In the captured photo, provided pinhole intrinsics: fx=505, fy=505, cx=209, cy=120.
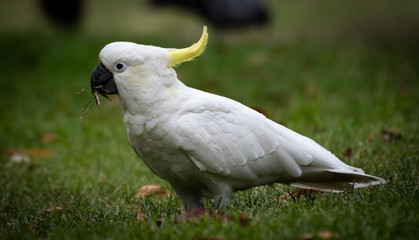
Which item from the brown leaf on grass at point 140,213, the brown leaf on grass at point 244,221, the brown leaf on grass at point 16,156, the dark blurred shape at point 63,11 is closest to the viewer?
the brown leaf on grass at point 244,221

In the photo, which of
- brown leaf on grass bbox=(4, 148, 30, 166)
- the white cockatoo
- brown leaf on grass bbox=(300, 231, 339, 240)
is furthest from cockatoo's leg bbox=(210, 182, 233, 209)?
brown leaf on grass bbox=(4, 148, 30, 166)

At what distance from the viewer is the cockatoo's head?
2723mm

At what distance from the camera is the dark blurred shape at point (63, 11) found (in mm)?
11195


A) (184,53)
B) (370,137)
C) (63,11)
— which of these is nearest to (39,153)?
(184,53)

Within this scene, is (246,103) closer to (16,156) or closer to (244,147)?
(16,156)

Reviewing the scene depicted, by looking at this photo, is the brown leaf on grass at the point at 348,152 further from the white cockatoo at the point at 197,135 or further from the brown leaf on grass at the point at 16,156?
the brown leaf on grass at the point at 16,156

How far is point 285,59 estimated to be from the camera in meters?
8.08

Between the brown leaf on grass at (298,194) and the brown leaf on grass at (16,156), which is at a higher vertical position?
the brown leaf on grass at (298,194)

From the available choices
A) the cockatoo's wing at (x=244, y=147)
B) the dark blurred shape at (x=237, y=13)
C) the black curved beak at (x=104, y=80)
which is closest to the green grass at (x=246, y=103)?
the cockatoo's wing at (x=244, y=147)

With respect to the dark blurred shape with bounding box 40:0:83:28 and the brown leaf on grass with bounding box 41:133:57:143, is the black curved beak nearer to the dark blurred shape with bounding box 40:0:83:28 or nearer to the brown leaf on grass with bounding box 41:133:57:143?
the brown leaf on grass with bounding box 41:133:57:143

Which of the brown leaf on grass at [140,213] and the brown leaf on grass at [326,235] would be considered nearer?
→ the brown leaf on grass at [326,235]

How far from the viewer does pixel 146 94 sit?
107 inches

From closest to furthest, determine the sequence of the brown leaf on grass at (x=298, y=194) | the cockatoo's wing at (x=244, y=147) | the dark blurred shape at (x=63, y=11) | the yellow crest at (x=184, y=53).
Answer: the cockatoo's wing at (x=244, y=147) < the yellow crest at (x=184, y=53) < the brown leaf on grass at (x=298, y=194) < the dark blurred shape at (x=63, y=11)

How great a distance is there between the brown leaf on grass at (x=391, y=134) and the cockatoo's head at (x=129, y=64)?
2288 mm
